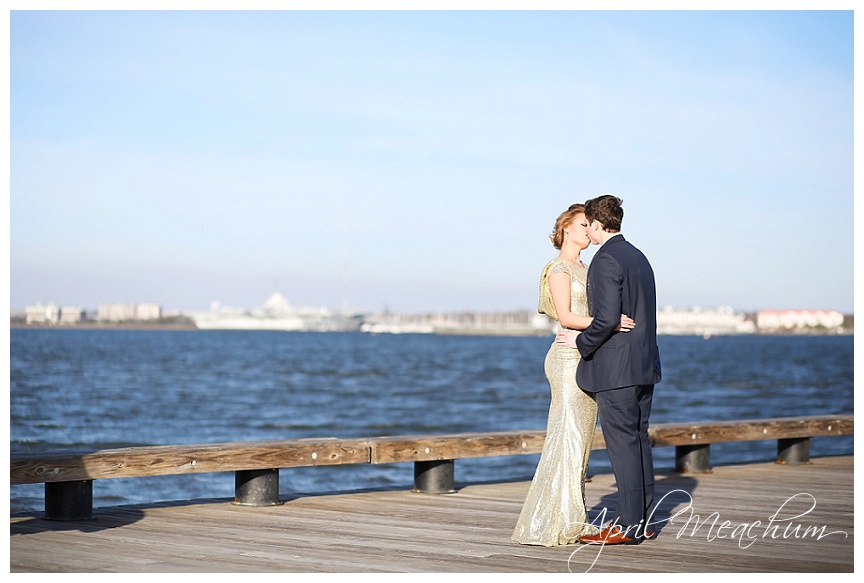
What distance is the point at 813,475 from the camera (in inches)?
371

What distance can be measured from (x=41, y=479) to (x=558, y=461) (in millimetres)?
2850

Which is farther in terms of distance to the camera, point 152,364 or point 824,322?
point 824,322

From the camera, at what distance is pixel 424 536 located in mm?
6320

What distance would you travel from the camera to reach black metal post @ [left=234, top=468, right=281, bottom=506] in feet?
24.7

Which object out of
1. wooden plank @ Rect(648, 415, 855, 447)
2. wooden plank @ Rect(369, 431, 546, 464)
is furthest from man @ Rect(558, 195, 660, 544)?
wooden plank @ Rect(648, 415, 855, 447)

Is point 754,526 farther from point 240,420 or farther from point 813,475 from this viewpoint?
point 240,420

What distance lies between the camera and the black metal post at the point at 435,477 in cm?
828

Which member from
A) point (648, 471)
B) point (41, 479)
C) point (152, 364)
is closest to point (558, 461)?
point (648, 471)

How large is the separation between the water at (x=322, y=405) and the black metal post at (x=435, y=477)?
13.3ft

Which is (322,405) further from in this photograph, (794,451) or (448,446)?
(448,446)

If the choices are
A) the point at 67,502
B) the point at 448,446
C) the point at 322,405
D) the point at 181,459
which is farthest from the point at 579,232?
the point at 322,405

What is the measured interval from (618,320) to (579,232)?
0.59 meters

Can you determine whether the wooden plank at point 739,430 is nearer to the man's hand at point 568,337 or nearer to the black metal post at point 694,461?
the black metal post at point 694,461
